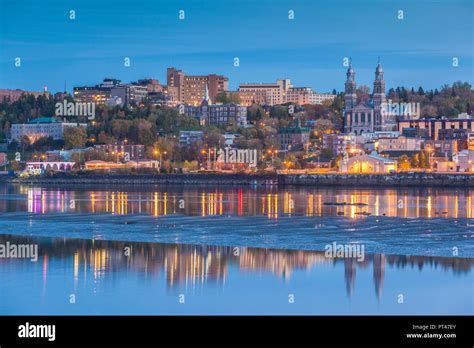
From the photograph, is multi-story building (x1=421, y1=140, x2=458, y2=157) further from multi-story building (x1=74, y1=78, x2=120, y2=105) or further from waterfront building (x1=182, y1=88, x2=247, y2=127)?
multi-story building (x1=74, y1=78, x2=120, y2=105)

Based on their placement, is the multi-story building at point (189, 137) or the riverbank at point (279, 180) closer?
the riverbank at point (279, 180)

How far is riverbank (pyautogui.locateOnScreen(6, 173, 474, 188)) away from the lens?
2539 inches

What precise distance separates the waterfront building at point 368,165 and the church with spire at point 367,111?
101 ft

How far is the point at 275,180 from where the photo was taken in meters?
68.2

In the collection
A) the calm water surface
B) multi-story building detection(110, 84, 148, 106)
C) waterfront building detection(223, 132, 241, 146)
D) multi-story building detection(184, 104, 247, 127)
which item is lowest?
the calm water surface

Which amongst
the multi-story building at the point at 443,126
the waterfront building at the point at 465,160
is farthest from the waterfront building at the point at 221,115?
the waterfront building at the point at 465,160

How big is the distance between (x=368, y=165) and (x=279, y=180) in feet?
28.6

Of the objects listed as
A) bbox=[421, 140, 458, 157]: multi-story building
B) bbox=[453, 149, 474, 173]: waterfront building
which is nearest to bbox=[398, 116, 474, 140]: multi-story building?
bbox=[421, 140, 458, 157]: multi-story building

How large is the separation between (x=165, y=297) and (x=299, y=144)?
264 feet

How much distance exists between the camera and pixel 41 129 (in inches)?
4227

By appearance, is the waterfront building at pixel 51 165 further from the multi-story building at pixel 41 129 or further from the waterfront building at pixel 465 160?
the waterfront building at pixel 465 160

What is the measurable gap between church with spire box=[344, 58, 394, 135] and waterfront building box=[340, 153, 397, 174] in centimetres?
3076

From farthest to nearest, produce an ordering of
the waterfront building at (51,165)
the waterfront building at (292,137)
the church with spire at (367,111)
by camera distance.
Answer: the church with spire at (367,111), the waterfront building at (292,137), the waterfront building at (51,165)

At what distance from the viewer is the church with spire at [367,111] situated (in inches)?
4188
